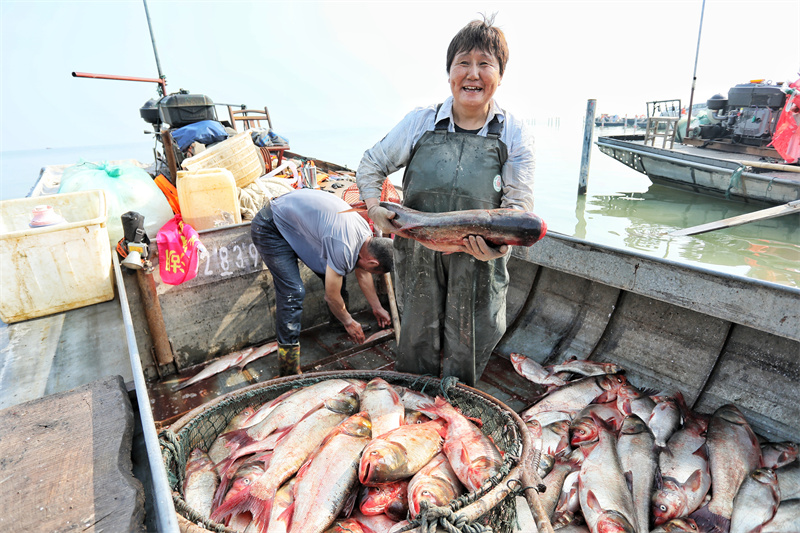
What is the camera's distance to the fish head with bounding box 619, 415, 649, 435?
2916 mm

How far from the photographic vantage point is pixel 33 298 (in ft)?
10.4

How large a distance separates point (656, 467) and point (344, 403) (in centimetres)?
202

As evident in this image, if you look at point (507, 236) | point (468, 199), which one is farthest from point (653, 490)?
point (468, 199)

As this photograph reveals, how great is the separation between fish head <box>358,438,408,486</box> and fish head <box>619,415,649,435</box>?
170cm

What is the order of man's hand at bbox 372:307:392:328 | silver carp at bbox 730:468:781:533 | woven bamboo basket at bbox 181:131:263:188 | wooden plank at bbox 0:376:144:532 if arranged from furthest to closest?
woven bamboo basket at bbox 181:131:263:188 < man's hand at bbox 372:307:392:328 < silver carp at bbox 730:468:781:533 < wooden plank at bbox 0:376:144:532

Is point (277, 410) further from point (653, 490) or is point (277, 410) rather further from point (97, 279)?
point (653, 490)

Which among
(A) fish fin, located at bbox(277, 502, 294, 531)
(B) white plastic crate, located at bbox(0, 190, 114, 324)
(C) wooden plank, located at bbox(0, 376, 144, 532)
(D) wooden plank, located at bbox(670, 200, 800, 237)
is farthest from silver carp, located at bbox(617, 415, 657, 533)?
(D) wooden plank, located at bbox(670, 200, 800, 237)

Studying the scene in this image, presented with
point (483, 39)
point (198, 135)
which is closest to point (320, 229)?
point (483, 39)

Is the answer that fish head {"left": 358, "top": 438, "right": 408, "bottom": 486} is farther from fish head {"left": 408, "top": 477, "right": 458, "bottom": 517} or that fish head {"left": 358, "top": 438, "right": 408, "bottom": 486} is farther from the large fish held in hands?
the large fish held in hands

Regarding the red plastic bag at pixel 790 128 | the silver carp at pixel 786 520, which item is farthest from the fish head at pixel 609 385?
the red plastic bag at pixel 790 128

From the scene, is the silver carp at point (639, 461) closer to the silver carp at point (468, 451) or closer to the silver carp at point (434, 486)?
the silver carp at point (468, 451)

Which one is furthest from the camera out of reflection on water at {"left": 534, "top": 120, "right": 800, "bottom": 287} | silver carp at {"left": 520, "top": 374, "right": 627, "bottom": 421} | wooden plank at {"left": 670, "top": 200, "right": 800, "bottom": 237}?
reflection on water at {"left": 534, "top": 120, "right": 800, "bottom": 287}

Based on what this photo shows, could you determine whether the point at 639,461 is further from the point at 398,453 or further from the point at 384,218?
the point at 384,218

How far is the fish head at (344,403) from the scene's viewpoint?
9.02 feet
